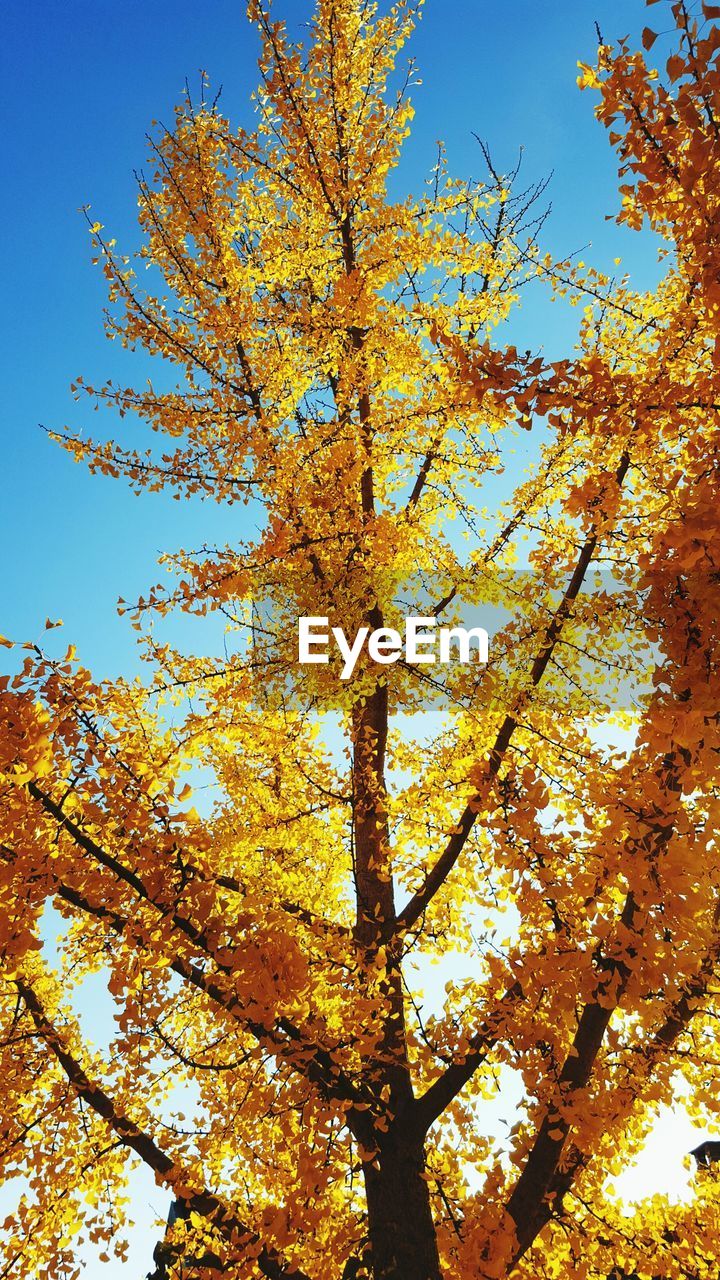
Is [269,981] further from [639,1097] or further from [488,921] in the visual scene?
[639,1097]

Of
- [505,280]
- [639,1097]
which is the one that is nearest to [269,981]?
[639,1097]

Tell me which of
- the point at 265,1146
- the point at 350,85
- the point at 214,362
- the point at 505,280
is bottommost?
the point at 265,1146

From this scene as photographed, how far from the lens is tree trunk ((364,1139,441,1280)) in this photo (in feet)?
12.7

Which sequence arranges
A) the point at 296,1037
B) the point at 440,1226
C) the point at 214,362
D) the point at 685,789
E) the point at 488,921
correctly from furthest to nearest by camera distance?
the point at 214,362 < the point at 488,921 < the point at 440,1226 < the point at 296,1037 < the point at 685,789

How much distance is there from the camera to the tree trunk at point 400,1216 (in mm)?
3883

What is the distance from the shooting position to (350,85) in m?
6.23

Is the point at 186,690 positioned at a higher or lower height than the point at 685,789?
higher

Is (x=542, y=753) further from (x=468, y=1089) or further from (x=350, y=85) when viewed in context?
(x=350, y=85)

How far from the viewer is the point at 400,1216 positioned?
4.07 meters

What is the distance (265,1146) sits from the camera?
16.7ft

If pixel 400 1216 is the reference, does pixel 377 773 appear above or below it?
above

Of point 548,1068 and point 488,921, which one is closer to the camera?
point 548,1068

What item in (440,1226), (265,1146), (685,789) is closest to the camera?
(685,789)

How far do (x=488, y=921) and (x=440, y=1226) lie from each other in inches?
66.2
